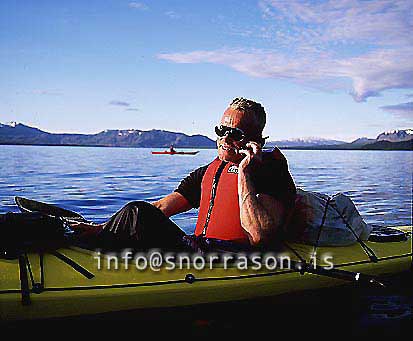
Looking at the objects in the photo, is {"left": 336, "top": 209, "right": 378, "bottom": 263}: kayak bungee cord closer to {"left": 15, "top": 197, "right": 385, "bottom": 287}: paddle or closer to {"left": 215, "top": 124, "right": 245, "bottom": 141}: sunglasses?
{"left": 15, "top": 197, "right": 385, "bottom": 287}: paddle

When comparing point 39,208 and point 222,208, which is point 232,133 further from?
point 39,208

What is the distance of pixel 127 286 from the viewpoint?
3.62 metres

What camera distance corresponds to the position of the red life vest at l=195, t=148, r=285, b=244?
4.01 meters

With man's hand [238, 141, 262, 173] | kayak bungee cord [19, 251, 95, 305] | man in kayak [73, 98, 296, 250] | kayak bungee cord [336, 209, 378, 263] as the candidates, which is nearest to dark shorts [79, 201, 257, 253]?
man in kayak [73, 98, 296, 250]

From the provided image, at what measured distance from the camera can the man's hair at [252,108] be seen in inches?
162

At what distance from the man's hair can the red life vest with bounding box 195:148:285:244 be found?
0.81 feet

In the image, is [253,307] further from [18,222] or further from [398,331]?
[18,222]

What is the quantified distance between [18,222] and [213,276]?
54.4 inches

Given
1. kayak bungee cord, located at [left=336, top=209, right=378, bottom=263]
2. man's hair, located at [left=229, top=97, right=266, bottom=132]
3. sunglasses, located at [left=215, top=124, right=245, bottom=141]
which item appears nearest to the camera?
sunglasses, located at [left=215, top=124, right=245, bottom=141]

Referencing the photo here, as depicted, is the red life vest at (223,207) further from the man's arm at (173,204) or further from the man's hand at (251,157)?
the man's arm at (173,204)

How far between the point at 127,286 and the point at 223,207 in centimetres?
92

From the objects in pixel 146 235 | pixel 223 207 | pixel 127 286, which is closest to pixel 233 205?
pixel 223 207

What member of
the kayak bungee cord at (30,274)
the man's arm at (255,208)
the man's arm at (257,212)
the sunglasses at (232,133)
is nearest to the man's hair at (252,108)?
the sunglasses at (232,133)

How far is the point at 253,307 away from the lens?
4059 mm
